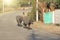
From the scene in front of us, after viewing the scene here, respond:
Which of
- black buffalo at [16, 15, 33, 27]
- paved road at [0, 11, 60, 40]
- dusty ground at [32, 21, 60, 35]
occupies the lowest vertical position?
dusty ground at [32, 21, 60, 35]

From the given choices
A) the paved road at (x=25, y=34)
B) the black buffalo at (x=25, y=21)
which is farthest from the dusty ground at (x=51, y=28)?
the black buffalo at (x=25, y=21)

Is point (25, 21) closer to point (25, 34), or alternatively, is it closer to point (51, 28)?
point (51, 28)

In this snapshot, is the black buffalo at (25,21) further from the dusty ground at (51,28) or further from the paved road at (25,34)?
the paved road at (25,34)

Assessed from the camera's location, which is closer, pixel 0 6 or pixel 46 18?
pixel 46 18

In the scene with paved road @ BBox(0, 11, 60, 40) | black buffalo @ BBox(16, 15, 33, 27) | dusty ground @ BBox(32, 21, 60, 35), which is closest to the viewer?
paved road @ BBox(0, 11, 60, 40)

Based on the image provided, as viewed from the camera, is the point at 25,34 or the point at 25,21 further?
the point at 25,21

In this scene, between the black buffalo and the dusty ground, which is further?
the black buffalo

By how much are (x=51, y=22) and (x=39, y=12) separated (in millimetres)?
4820

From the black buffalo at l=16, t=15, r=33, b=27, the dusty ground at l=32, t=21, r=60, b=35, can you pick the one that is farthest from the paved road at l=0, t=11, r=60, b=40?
the black buffalo at l=16, t=15, r=33, b=27

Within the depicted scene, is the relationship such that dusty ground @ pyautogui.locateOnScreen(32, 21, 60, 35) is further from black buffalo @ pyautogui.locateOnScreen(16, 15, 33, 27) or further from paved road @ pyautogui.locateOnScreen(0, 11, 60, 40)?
black buffalo @ pyautogui.locateOnScreen(16, 15, 33, 27)

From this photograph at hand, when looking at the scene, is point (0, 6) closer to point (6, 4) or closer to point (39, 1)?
point (6, 4)

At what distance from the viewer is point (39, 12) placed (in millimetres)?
35219

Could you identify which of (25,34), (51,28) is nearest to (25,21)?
(51,28)

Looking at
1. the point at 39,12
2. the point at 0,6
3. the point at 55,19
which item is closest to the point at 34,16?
the point at 39,12
